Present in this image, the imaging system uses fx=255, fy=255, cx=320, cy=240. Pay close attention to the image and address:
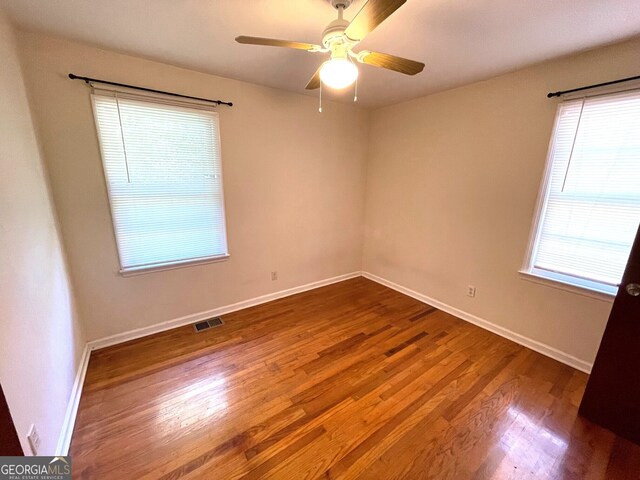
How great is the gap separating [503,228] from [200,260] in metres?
3.01

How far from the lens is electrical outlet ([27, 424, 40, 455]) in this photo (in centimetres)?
109

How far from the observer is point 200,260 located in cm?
262

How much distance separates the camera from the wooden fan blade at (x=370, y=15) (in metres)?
1.01

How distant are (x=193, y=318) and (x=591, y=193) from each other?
12.1ft

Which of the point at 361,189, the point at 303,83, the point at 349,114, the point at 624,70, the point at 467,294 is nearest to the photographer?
the point at 624,70

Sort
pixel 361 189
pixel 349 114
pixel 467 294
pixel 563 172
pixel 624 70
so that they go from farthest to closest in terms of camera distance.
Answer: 1. pixel 361 189
2. pixel 349 114
3. pixel 467 294
4. pixel 563 172
5. pixel 624 70

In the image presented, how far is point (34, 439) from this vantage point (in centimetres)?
112

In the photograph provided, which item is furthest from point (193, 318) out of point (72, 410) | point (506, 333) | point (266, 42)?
point (506, 333)

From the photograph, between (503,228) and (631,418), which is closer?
(631,418)

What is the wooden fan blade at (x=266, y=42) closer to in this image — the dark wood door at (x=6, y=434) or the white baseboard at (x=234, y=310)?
the dark wood door at (x=6, y=434)

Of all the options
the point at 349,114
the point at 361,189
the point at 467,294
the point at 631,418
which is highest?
the point at 349,114

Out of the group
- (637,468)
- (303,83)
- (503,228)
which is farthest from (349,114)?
(637,468)

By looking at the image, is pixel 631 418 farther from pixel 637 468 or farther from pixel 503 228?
pixel 503 228

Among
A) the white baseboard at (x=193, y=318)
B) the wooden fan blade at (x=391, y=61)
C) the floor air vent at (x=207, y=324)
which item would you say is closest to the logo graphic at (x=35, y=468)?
the white baseboard at (x=193, y=318)
